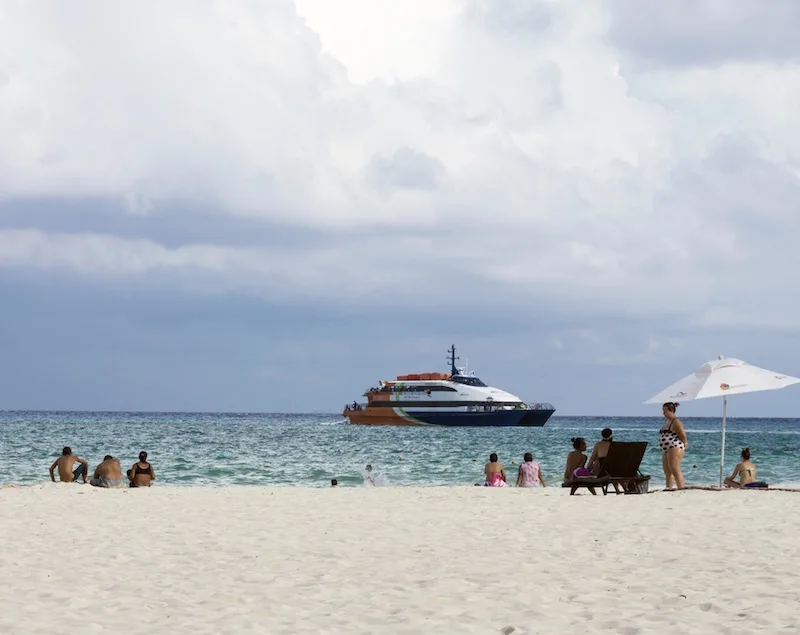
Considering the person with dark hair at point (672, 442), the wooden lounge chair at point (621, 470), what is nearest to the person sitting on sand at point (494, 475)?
the wooden lounge chair at point (621, 470)

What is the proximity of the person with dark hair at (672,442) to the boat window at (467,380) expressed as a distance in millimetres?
83205

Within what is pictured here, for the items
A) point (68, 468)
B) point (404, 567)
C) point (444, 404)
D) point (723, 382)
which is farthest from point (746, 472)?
point (444, 404)

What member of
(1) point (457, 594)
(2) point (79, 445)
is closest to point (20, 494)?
(1) point (457, 594)

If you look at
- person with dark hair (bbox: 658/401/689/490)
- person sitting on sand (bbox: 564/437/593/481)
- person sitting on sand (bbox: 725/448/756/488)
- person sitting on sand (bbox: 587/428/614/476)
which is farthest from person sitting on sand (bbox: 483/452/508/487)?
person sitting on sand (bbox: 725/448/756/488)

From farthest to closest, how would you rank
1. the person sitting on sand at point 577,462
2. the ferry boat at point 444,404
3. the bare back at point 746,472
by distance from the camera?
the ferry boat at point 444,404
the bare back at point 746,472
the person sitting on sand at point 577,462

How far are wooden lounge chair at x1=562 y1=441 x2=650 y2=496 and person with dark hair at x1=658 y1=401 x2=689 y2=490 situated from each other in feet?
1.98

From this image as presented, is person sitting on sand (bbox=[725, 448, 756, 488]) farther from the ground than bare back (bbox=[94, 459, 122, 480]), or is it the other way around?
person sitting on sand (bbox=[725, 448, 756, 488])

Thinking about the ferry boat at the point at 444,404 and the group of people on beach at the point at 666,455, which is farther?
the ferry boat at the point at 444,404

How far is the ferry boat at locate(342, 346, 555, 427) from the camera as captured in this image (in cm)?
9825

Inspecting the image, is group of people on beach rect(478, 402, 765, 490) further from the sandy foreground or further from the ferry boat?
the ferry boat

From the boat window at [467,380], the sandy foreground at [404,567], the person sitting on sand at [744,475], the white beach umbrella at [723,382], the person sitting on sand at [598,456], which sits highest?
the boat window at [467,380]

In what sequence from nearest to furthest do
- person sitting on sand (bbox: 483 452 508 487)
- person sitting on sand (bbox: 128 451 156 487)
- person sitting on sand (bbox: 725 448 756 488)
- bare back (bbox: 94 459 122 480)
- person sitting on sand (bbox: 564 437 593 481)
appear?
person sitting on sand (bbox: 564 437 593 481) < person sitting on sand (bbox: 725 448 756 488) < bare back (bbox: 94 459 122 480) < person sitting on sand (bbox: 128 451 156 487) < person sitting on sand (bbox: 483 452 508 487)

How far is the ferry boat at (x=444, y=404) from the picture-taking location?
98.2m

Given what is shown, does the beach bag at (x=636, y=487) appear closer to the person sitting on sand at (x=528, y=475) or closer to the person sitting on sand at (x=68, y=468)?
the person sitting on sand at (x=528, y=475)
